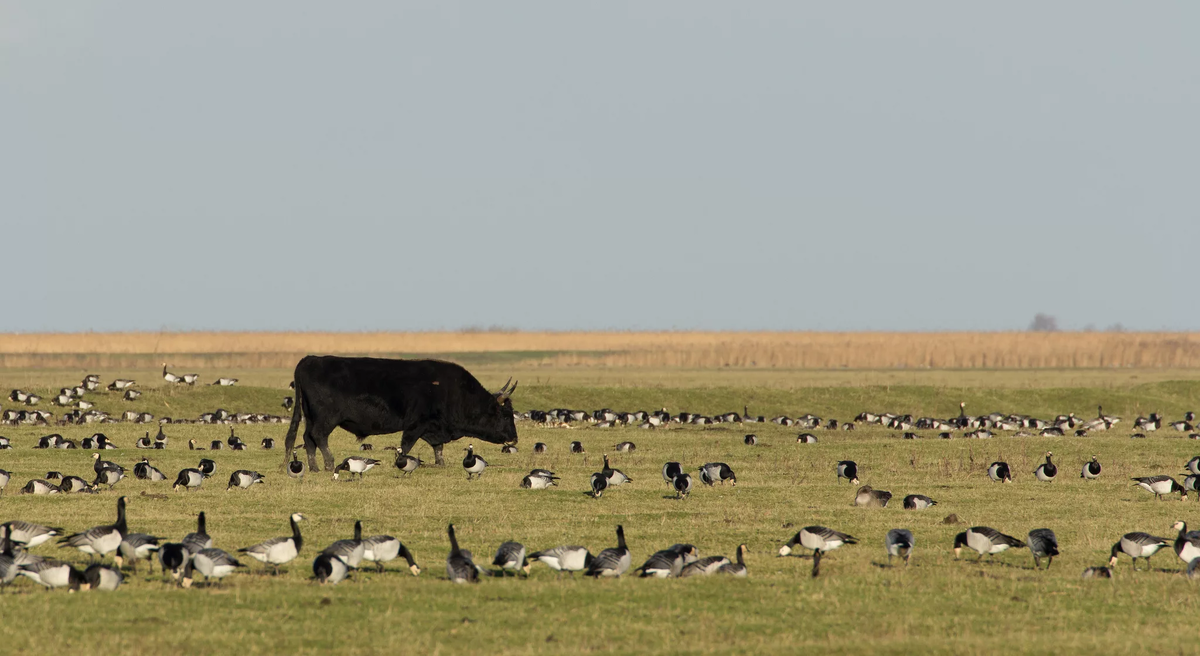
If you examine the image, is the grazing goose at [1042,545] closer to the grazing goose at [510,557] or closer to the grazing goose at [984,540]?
the grazing goose at [984,540]

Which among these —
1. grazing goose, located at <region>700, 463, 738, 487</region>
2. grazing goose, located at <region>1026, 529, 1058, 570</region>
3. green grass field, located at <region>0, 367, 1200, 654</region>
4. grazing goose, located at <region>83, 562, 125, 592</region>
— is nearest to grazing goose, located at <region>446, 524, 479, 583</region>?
green grass field, located at <region>0, 367, 1200, 654</region>

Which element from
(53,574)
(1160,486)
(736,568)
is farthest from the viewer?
(1160,486)

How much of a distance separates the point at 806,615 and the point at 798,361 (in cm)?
7720

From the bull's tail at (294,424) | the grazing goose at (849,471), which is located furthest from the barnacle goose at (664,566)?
the bull's tail at (294,424)

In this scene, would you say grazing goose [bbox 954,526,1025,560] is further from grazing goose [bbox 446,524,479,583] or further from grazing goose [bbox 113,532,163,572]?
grazing goose [bbox 113,532,163,572]

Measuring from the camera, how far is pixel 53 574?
545 inches

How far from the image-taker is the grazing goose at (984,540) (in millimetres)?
16672

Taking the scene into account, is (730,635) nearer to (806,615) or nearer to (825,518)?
(806,615)

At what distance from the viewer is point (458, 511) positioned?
2145 centimetres

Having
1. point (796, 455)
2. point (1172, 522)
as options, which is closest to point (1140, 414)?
point (796, 455)

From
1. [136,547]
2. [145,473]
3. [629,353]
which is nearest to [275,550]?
[136,547]

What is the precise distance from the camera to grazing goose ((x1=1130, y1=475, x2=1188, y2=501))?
2366cm

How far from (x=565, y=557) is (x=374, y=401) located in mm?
15231

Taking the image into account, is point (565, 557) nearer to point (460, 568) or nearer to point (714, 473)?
point (460, 568)
